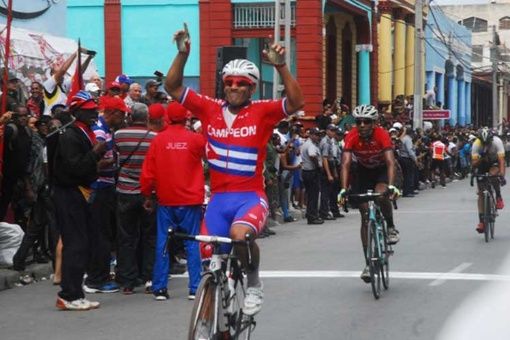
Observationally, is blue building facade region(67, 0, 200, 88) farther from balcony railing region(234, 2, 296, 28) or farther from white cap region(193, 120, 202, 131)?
white cap region(193, 120, 202, 131)

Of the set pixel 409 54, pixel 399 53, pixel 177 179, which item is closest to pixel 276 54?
pixel 177 179

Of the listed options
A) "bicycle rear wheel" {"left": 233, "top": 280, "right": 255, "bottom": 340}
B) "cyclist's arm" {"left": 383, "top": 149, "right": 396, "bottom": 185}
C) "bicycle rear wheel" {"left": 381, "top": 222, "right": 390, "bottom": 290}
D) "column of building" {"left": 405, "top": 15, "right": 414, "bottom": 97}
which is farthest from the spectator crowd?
"column of building" {"left": 405, "top": 15, "right": 414, "bottom": 97}

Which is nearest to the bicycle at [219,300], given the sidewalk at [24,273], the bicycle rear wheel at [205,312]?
the bicycle rear wheel at [205,312]

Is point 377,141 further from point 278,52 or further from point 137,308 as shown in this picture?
point 278,52

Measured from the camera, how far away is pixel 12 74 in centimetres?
1734

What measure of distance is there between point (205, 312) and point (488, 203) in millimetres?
11282

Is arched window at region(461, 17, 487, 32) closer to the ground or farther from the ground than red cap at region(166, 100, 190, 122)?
farther from the ground

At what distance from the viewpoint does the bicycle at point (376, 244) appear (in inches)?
456

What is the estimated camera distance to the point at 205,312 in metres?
7.39

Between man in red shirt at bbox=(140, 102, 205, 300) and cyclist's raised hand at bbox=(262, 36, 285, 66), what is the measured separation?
11.0 ft

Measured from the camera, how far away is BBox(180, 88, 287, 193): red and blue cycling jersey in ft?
27.4

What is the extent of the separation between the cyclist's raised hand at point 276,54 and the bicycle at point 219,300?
133cm

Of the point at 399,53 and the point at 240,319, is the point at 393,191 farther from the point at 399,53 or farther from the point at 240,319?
the point at 399,53

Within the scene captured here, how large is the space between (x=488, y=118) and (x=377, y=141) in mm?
80210
